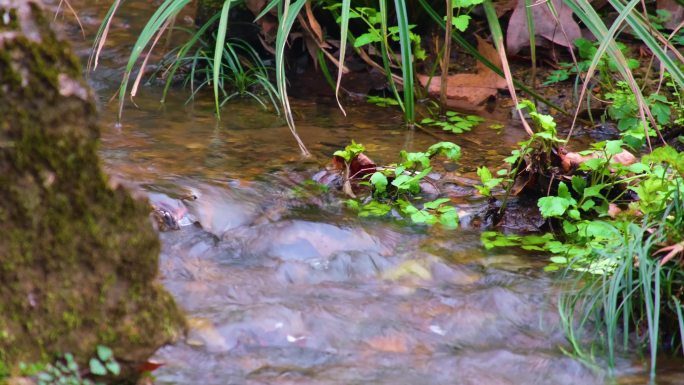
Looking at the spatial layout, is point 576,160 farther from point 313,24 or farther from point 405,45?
point 313,24

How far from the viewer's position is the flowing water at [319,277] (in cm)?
193

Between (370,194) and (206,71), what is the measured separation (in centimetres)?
147

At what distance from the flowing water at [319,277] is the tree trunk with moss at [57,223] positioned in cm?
10

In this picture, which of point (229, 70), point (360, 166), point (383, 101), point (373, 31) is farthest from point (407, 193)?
point (229, 70)

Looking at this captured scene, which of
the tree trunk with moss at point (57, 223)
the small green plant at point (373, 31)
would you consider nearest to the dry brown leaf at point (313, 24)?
→ the small green plant at point (373, 31)

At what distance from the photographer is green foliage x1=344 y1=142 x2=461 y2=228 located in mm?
2819

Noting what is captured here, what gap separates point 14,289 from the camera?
156 cm

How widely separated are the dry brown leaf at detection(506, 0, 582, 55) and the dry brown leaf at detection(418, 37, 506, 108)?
0.61 feet

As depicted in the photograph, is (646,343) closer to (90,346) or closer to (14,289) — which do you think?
(90,346)

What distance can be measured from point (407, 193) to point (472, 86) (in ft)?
4.27

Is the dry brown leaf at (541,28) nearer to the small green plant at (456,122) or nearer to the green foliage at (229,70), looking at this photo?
the small green plant at (456,122)

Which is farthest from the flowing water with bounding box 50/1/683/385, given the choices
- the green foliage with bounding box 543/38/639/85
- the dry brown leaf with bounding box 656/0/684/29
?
the dry brown leaf with bounding box 656/0/684/29

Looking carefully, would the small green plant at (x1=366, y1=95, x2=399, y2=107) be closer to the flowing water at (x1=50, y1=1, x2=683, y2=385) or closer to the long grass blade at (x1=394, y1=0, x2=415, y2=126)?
the flowing water at (x1=50, y1=1, x2=683, y2=385)

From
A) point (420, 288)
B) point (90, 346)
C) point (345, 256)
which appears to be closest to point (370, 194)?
point (345, 256)
